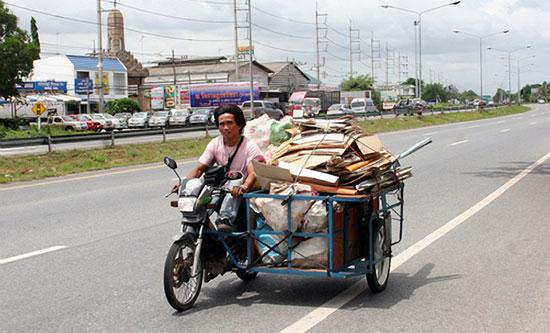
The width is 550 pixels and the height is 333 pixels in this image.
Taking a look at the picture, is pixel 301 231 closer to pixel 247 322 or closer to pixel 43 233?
pixel 247 322

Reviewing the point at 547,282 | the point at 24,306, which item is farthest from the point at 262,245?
the point at 547,282

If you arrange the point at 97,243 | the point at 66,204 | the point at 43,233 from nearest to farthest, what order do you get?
the point at 97,243
the point at 43,233
the point at 66,204

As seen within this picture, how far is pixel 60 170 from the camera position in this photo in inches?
819

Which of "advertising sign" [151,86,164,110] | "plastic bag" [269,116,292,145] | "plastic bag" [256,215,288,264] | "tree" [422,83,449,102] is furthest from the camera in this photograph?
"tree" [422,83,449,102]

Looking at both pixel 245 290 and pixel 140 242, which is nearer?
pixel 245 290

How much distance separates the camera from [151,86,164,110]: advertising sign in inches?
3517

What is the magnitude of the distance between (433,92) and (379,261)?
17861 cm

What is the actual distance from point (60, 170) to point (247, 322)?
16060mm

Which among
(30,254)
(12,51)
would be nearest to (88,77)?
(12,51)

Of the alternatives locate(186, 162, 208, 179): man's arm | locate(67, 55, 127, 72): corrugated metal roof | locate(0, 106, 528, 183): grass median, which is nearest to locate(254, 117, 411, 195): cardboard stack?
locate(186, 162, 208, 179): man's arm

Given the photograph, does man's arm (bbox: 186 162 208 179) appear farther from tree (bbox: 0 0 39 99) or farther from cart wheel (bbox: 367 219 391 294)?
tree (bbox: 0 0 39 99)

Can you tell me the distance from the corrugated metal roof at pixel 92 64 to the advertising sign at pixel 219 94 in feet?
57.0

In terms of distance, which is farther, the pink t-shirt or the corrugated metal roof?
the corrugated metal roof

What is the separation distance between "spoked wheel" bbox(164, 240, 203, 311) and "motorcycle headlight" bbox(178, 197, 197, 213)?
0.26 meters
